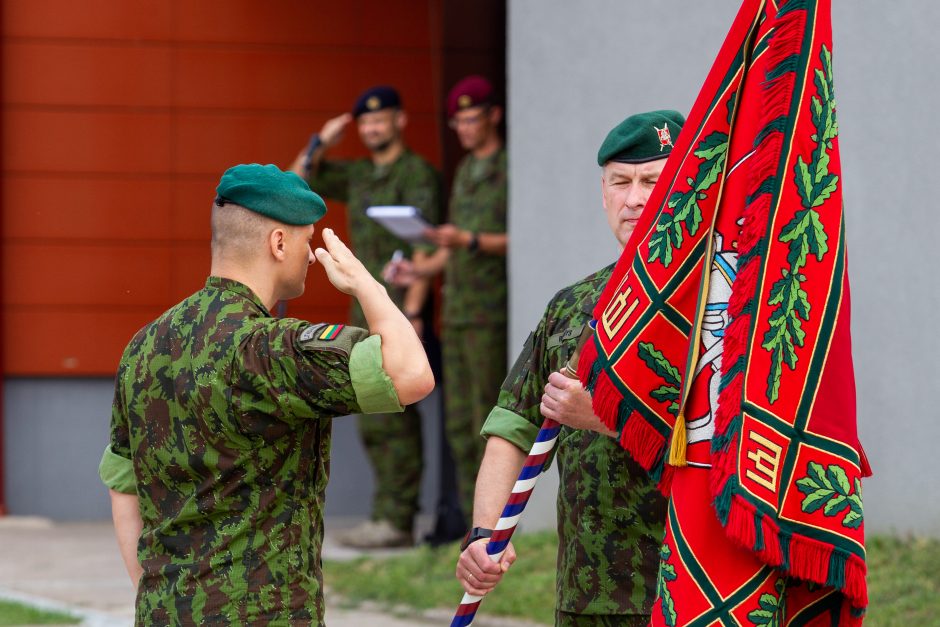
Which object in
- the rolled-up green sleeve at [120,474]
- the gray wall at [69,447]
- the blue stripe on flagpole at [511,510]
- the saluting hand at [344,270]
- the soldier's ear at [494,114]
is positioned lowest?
the gray wall at [69,447]

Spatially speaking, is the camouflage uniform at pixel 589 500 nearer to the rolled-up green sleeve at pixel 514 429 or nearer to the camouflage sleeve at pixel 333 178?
the rolled-up green sleeve at pixel 514 429

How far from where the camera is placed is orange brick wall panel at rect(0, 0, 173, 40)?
971 centimetres

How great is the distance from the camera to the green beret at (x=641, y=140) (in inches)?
133

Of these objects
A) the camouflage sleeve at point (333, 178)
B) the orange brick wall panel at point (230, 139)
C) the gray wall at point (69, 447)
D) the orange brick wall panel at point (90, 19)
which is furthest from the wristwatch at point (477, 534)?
the orange brick wall panel at point (90, 19)

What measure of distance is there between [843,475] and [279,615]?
1.18 meters

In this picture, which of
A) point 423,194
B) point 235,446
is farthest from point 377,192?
point 235,446

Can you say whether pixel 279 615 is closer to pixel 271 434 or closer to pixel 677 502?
pixel 271 434

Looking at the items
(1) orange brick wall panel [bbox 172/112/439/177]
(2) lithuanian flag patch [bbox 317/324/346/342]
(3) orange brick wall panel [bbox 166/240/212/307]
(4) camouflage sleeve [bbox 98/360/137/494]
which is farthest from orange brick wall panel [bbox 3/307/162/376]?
(2) lithuanian flag patch [bbox 317/324/346/342]

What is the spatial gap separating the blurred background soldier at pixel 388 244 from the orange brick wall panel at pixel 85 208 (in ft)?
6.11

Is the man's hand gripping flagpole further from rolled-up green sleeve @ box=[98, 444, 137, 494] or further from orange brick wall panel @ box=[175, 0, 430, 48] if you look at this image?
orange brick wall panel @ box=[175, 0, 430, 48]

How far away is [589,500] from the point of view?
3332 mm

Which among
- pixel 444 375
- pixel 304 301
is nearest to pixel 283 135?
pixel 304 301

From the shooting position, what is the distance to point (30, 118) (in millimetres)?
9773

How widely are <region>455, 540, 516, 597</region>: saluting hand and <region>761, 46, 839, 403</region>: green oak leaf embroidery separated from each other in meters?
0.81
